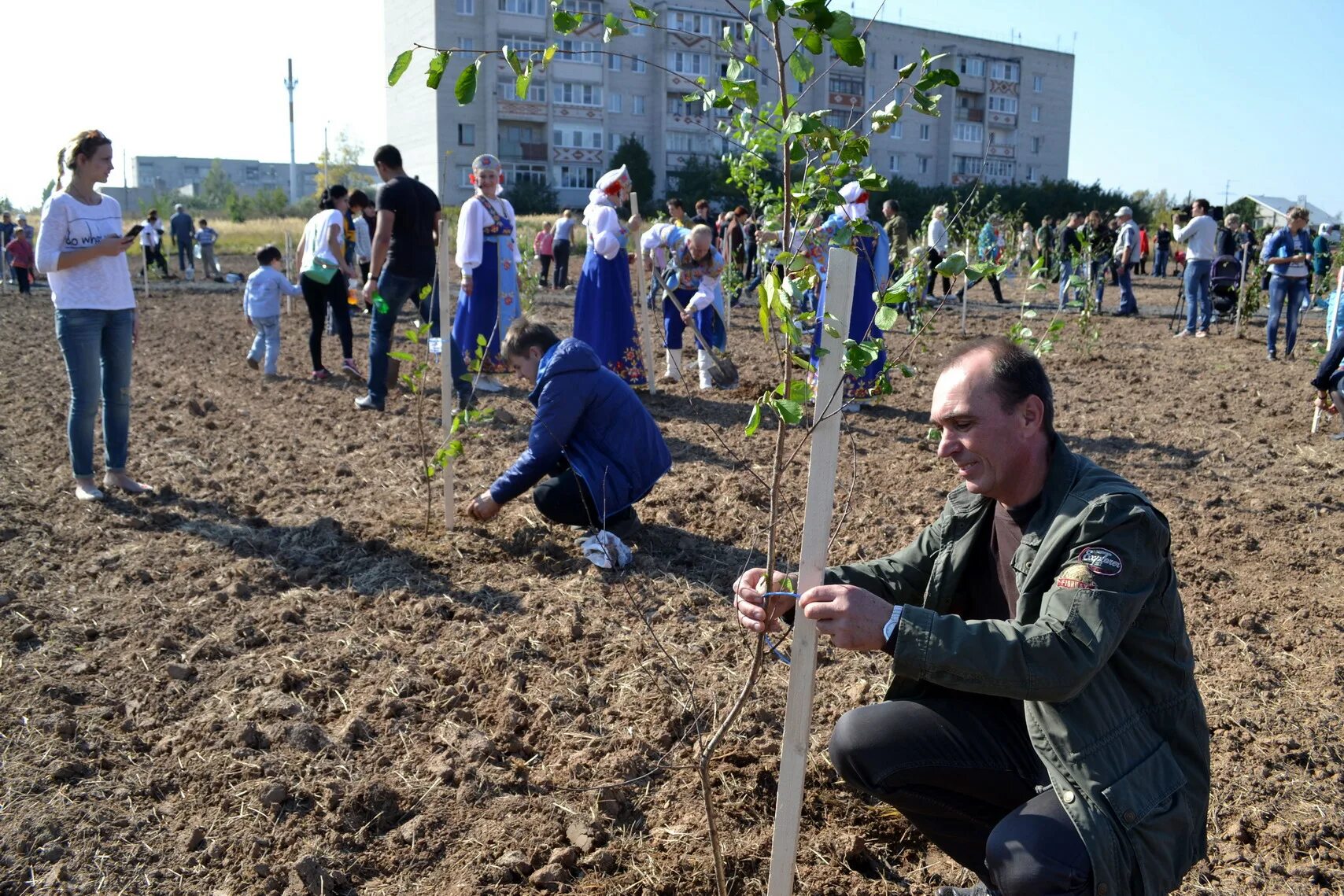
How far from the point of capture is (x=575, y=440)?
452 cm

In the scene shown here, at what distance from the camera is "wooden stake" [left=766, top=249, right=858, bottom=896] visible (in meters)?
1.83

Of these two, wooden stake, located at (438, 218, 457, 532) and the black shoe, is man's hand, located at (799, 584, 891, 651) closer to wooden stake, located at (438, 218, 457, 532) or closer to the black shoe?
wooden stake, located at (438, 218, 457, 532)

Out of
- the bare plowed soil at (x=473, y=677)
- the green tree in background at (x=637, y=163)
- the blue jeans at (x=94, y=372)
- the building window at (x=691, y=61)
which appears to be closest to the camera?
the bare plowed soil at (x=473, y=677)

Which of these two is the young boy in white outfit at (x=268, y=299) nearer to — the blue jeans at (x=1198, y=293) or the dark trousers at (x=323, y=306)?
the dark trousers at (x=323, y=306)

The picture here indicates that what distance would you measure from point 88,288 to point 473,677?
9.50ft

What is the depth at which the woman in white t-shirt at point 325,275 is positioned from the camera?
8.45 m

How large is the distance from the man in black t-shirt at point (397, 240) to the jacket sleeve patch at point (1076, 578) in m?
5.59

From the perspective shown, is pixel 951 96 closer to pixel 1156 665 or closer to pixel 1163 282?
pixel 1163 282

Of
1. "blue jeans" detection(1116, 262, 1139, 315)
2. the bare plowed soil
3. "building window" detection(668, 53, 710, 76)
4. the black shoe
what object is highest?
"building window" detection(668, 53, 710, 76)

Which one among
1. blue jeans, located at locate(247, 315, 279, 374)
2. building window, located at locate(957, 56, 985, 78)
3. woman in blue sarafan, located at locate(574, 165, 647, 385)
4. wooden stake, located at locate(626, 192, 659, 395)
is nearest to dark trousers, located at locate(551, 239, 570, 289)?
blue jeans, located at locate(247, 315, 279, 374)

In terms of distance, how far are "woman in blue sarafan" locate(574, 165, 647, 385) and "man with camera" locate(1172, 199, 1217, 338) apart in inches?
314

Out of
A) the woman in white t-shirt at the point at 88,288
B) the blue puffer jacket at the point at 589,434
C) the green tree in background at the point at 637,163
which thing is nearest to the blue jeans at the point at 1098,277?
the blue puffer jacket at the point at 589,434

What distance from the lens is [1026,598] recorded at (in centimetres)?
197

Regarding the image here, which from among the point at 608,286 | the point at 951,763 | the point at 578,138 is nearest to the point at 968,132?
the point at 578,138
